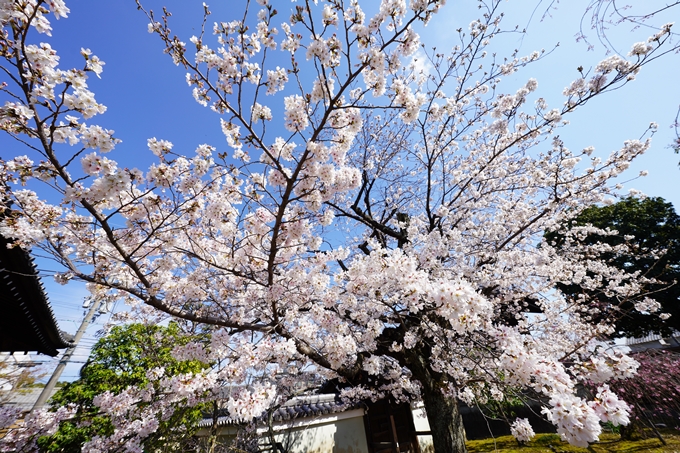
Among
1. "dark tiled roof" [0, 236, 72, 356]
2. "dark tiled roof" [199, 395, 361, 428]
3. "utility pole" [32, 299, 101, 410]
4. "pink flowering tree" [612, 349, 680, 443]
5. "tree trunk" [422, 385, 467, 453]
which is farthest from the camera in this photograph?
"utility pole" [32, 299, 101, 410]

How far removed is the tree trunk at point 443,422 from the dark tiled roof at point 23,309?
6.67m

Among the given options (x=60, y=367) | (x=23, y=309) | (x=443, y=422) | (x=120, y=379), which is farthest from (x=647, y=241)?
(x=60, y=367)

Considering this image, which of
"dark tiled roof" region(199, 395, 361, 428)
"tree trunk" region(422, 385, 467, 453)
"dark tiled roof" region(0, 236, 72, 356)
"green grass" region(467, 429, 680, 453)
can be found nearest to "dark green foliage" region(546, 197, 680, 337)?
"green grass" region(467, 429, 680, 453)

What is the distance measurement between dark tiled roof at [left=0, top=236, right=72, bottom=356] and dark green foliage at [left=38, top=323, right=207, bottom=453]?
1.28m

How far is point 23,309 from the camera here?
4426 millimetres

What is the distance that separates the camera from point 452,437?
17.3 ft

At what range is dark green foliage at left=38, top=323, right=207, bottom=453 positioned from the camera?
19.7 ft

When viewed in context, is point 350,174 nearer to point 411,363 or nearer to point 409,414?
point 411,363

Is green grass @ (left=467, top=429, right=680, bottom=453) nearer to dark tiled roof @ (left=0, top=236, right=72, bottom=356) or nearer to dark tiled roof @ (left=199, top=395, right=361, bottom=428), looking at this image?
dark tiled roof @ (left=199, top=395, right=361, bottom=428)

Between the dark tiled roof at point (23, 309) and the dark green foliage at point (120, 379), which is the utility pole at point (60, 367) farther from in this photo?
the dark tiled roof at point (23, 309)

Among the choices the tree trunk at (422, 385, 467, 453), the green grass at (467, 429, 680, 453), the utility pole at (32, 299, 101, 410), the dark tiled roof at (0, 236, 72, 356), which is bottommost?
the green grass at (467, 429, 680, 453)

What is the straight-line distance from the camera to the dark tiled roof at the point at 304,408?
286 inches

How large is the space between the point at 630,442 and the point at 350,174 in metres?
12.2

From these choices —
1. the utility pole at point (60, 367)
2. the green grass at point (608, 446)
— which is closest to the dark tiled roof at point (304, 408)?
the green grass at point (608, 446)
